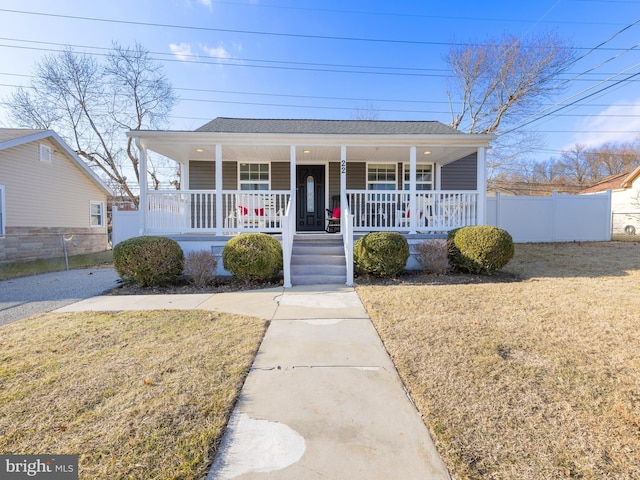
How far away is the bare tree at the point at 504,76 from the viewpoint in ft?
54.4

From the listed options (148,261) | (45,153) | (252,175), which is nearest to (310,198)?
(252,175)

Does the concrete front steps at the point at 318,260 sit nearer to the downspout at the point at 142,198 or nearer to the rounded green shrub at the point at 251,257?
the rounded green shrub at the point at 251,257

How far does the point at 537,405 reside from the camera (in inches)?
80.1

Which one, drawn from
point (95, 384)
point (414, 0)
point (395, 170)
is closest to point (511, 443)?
point (95, 384)

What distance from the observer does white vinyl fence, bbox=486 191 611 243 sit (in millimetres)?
10578

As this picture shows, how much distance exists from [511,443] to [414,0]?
1659 centimetres

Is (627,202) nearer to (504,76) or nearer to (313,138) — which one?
(504,76)

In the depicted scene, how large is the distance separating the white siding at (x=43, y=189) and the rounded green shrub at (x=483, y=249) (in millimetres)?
14864

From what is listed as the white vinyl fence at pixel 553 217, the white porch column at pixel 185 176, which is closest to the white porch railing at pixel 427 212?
the white vinyl fence at pixel 553 217

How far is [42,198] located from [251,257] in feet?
38.8

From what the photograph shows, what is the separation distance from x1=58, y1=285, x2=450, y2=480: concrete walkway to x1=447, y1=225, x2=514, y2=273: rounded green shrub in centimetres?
387

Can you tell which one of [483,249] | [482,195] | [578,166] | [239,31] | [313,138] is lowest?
[483,249]

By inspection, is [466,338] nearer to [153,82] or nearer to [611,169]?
[153,82]

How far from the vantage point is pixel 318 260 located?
6.84 metres
